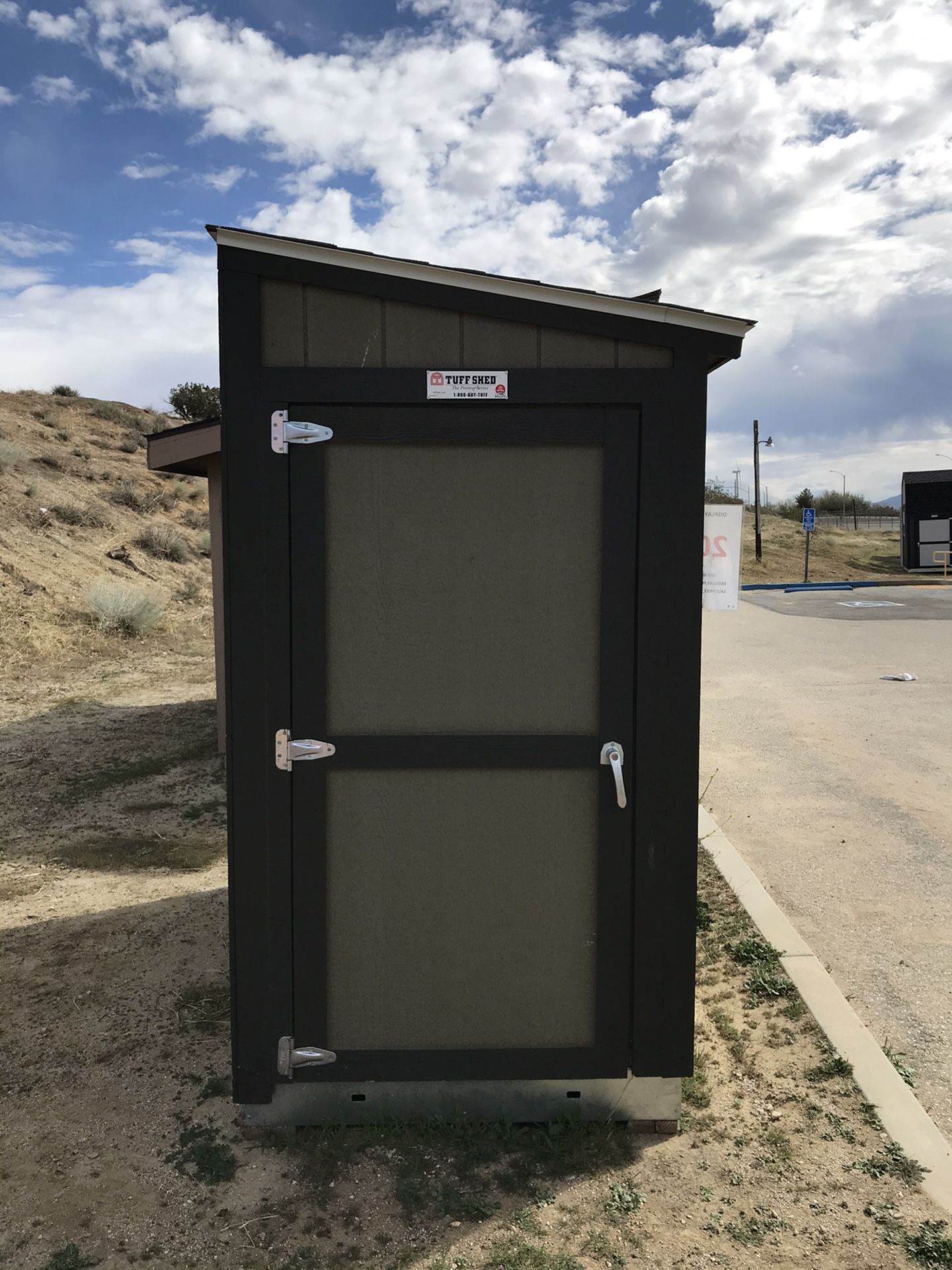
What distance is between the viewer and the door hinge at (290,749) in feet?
9.55

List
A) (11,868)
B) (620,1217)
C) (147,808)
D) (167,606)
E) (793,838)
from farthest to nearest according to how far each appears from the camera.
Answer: (167,606), (147,808), (793,838), (11,868), (620,1217)

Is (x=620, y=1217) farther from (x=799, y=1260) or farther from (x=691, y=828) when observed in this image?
(x=691, y=828)

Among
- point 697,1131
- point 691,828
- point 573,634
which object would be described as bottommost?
point 697,1131

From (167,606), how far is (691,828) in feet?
51.1

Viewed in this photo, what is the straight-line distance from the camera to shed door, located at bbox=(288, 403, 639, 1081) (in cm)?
289

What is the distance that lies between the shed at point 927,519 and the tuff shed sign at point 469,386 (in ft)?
111

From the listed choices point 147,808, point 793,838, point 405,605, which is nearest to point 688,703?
point 405,605

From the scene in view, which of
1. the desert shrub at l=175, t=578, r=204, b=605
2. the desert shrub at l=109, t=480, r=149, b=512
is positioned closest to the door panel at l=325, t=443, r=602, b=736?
the desert shrub at l=175, t=578, r=204, b=605

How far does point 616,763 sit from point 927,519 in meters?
34.4

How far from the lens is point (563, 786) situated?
2.97 metres

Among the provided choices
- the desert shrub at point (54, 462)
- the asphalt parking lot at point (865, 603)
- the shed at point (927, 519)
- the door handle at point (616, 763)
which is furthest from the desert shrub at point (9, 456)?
the shed at point (927, 519)

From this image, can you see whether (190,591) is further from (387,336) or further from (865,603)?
(387,336)

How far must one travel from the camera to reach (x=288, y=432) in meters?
2.83

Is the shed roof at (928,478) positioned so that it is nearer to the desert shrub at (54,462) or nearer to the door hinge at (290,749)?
the desert shrub at (54,462)
